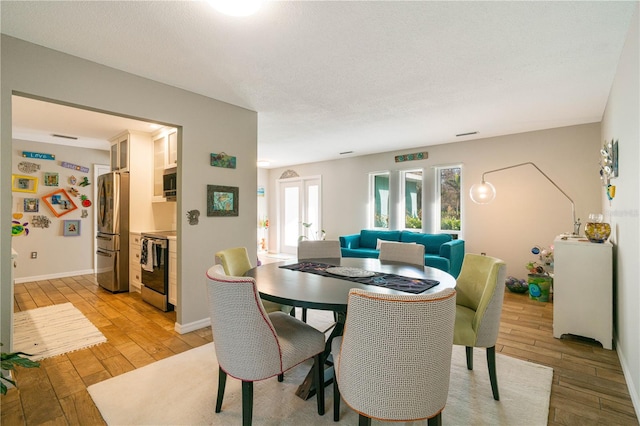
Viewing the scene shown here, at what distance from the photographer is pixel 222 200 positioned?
11.1 feet

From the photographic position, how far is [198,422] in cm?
174

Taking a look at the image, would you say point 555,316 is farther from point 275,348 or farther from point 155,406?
point 155,406

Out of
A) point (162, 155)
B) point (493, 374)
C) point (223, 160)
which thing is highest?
point (162, 155)

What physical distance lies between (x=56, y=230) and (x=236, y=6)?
5.84m

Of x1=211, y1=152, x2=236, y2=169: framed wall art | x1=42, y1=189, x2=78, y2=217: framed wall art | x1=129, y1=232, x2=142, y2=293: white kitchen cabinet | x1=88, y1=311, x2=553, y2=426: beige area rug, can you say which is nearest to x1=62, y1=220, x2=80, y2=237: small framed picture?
x1=42, y1=189, x2=78, y2=217: framed wall art

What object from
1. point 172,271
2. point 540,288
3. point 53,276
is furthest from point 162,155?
point 540,288

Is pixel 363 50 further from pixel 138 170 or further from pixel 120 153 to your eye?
pixel 120 153

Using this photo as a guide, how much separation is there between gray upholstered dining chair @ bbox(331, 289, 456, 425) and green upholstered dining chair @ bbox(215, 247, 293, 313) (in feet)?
3.89

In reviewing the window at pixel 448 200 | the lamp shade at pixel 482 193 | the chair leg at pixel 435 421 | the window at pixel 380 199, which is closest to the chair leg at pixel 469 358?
the chair leg at pixel 435 421

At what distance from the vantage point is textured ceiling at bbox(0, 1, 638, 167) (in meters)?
1.84

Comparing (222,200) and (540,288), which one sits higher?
(222,200)

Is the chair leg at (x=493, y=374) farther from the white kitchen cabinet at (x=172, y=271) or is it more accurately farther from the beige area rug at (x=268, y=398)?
the white kitchen cabinet at (x=172, y=271)

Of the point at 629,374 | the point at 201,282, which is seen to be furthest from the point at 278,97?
the point at 629,374

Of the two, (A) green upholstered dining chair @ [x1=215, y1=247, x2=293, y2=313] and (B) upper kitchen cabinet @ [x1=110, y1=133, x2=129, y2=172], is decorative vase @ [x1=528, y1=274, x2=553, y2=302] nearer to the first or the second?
(A) green upholstered dining chair @ [x1=215, y1=247, x2=293, y2=313]
